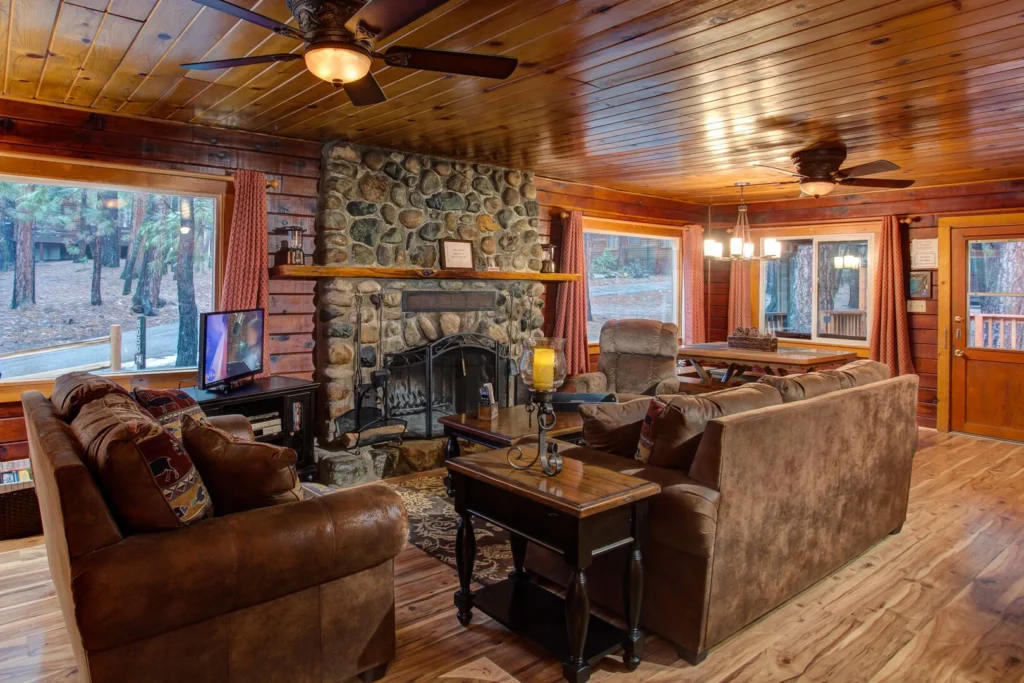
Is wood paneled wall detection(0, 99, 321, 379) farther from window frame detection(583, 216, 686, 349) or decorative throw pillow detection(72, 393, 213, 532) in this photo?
window frame detection(583, 216, 686, 349)

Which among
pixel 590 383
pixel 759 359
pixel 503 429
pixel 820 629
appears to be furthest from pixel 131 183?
pixel 759 359

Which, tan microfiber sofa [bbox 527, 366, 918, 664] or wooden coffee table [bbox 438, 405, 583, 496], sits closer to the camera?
tan microfiber sofa [bbox 527, 366, 918, 664]

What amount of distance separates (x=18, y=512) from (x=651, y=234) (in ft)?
19.5

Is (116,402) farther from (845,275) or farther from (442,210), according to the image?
(845,275)

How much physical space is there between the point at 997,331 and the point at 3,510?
7578 mm

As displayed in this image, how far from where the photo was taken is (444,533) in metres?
3.68

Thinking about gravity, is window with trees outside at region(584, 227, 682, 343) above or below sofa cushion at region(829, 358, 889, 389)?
above

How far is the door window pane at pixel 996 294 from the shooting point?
19.8ft

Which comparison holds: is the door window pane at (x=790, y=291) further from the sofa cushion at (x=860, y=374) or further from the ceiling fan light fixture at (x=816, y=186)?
the sofa cushion at (x=860, y=374)

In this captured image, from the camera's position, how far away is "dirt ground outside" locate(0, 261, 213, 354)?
394 centimetres

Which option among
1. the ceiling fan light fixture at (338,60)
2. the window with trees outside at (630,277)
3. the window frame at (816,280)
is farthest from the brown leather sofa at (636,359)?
the ceiling fan light fixture at (338,60)

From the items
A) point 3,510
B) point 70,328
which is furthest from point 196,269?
point 3,510

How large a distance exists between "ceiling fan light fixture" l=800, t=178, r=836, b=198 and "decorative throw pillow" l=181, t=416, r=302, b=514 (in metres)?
4.21

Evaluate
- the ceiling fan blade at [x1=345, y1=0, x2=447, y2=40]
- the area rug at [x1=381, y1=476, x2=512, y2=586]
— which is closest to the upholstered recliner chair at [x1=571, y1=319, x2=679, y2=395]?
the area rug at [x1=381, y1=476, x2=512, y2=586]
